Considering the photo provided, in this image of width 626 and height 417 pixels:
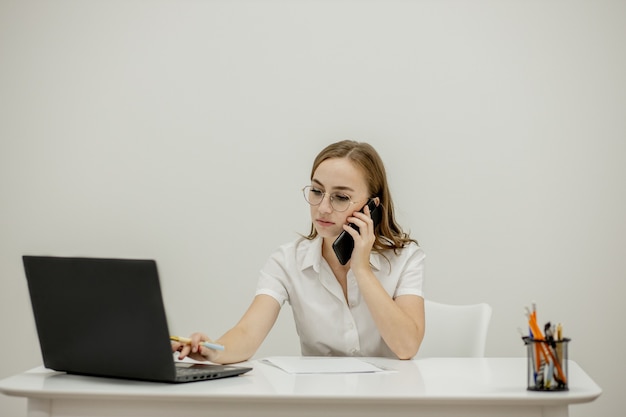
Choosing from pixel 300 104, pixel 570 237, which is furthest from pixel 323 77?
pixel 570 237

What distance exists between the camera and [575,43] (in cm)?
356

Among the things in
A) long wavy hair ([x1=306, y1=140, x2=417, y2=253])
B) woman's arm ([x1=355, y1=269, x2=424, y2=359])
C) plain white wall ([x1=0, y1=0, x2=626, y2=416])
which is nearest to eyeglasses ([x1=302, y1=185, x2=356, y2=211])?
long wavy hair ([x1=306, y1=140, x2=417, y2=253])

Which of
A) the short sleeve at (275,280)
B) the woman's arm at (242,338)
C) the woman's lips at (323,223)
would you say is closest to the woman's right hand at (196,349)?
the woman's arm at (242,338)

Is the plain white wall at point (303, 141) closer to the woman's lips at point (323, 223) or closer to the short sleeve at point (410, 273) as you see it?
the short sleeve at point (410, 273)

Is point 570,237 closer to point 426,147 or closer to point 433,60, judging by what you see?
point 426,147

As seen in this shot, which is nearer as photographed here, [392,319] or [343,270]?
[392,319]

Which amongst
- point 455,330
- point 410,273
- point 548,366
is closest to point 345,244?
point 410,273

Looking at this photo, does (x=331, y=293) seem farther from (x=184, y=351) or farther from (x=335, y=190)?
(x=184, y=351)

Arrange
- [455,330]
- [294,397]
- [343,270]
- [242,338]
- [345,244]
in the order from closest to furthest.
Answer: [294,397]
[242,338]
[345,244]
[343,270]
[455,330]

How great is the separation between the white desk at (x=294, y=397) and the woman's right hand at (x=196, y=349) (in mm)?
212

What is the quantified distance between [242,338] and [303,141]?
1.66 meters

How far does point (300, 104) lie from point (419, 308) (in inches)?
63.4

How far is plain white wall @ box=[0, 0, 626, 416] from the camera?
3531 millimetres

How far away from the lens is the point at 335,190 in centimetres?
238
